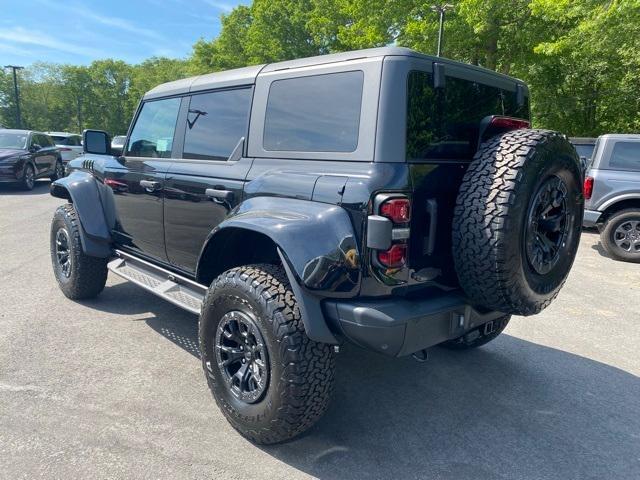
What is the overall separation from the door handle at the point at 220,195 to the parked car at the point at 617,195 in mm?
6815

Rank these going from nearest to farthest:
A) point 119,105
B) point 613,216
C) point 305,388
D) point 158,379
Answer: point 305,388
point 158,379
point 613,216
point 119,105

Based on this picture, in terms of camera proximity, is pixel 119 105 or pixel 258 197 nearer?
pixel 258 197

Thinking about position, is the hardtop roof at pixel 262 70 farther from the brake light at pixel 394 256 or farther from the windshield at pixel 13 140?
the windshield at pixel 13 140

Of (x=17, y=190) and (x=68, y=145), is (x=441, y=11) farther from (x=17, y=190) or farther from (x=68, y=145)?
(x=68, y=145)

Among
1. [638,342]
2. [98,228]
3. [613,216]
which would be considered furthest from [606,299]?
[98,228]

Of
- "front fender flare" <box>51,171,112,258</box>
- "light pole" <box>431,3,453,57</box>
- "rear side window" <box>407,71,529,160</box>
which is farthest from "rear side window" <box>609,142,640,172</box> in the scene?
"light pole" <box>431,3,453,57</box>


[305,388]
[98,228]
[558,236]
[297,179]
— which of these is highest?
[297,179]

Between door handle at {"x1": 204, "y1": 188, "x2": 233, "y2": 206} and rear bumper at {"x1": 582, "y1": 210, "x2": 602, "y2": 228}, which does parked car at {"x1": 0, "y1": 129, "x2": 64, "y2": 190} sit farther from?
rear bumper at {"x1": 582, "y1": 210, "x2": 602, "y2": 228}

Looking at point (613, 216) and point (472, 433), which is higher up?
point (613, 216)

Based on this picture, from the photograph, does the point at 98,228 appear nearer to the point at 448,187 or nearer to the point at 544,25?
the point at 448,187

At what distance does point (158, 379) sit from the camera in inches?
127

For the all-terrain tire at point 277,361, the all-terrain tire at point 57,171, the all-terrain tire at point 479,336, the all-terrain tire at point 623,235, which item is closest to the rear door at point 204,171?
the all-terrain tire at point 277,361

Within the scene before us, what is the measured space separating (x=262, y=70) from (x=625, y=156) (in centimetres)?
704

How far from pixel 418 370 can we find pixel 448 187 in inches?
64.7
